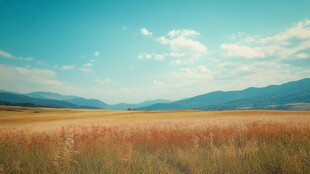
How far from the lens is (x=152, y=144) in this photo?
945cm

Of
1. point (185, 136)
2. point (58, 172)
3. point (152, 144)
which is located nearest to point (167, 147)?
point (152, 144)

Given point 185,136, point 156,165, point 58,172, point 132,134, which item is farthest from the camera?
point 132,134

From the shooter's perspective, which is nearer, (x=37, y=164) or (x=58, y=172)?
(x=58, y=172)

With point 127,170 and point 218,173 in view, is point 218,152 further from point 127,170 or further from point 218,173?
point 127,170

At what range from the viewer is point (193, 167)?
648 centimetres

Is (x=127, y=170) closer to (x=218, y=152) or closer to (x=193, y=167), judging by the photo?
(x=193, y=167)

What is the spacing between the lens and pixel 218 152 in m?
6.93

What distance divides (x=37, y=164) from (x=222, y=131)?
821 cm

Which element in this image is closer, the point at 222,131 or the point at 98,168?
the point at 98,168

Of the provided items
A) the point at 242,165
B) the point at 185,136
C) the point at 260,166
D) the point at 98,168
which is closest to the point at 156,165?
the point at 98,168

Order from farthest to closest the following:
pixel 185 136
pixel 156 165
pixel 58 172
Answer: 1. pixel 185 136
2. pixel 156 165
3. pixel 58 172

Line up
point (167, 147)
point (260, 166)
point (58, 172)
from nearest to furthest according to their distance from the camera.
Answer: point (58, 172) < point (260, 166) < point (167, 147)

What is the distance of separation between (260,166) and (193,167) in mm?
1878

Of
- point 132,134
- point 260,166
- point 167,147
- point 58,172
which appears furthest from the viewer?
point 132,134
